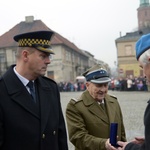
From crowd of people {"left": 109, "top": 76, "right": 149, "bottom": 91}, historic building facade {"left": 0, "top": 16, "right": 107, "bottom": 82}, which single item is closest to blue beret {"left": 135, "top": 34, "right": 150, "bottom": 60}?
crowd of people {"left": 109, "top": 76, "right": 149, "bottom": 91}

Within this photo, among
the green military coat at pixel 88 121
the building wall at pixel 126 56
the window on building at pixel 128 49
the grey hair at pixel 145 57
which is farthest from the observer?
the window on building at pixel 128 49

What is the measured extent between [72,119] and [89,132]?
0.24 metres

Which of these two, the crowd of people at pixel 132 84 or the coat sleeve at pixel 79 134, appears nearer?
the coat sleeve at pixel 79 134

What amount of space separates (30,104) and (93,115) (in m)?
0.84

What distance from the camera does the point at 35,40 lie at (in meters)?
3.13

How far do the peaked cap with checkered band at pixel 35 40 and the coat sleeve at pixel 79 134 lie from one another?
31.0 inches

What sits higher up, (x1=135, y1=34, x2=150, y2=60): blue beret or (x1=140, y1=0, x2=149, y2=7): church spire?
(x1=140, y1=0, x2=149, y2=7): church spire

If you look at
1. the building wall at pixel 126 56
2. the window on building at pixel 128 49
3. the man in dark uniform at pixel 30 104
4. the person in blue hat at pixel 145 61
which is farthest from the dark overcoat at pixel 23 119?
the window on building at pixel 128 49

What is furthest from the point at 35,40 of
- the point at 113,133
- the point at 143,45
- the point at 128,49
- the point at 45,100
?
the point at 128,49

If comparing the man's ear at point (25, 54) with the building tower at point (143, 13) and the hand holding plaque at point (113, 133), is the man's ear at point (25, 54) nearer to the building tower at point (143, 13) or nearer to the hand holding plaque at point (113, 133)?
the hand holding plaque at point (113, 133)

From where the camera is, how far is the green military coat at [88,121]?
3.35 meters

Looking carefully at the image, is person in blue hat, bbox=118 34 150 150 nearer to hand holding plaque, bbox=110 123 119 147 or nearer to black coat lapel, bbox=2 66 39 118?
hand holding plaque, bbox=110 123 119 147

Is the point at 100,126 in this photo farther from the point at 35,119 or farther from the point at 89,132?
the point at 35,119

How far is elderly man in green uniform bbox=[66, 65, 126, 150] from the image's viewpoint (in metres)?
3.36
